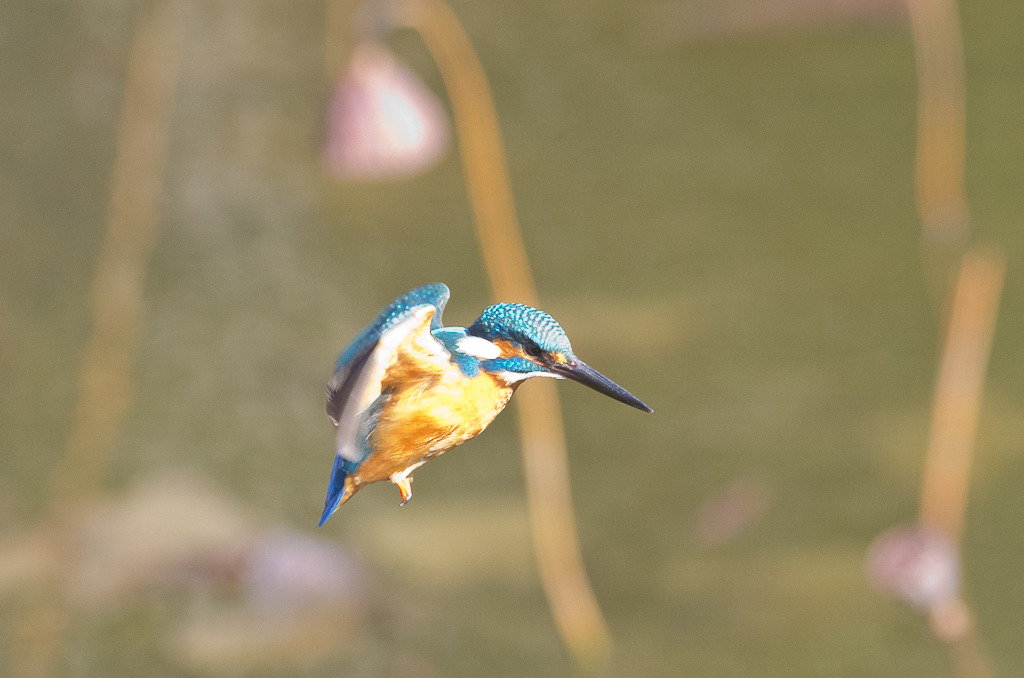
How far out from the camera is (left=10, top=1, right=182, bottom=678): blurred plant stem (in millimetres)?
795

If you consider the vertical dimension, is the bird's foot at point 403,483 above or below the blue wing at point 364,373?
below

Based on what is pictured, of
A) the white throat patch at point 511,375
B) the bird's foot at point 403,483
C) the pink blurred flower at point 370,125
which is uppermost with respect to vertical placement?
the pink blurred flower at point 370,125

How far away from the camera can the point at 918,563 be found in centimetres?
83

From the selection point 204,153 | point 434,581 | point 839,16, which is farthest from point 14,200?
point 839,16

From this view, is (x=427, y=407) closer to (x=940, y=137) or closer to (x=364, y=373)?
(x=364, y=373)

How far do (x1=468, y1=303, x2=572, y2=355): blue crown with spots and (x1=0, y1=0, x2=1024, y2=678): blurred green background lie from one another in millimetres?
646

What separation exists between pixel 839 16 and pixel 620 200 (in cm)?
22

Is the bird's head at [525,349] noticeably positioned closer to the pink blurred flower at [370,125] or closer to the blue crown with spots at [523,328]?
the blue crown with spots at [523,328]

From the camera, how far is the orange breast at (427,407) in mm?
124

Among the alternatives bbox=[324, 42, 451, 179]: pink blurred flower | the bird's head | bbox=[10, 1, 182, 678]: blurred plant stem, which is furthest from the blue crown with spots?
bbox=[10, 1, 182, 678]: blurred plant stem

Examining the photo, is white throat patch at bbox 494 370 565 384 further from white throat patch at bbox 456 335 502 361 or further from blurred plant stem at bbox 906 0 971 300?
blurred plant stem at bbox 906 0 971 300

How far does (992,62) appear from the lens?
0.76 metres

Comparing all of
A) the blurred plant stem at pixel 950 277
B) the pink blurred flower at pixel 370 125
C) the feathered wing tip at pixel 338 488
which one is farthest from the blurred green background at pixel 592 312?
the feathered wing tip at pixel 338 488

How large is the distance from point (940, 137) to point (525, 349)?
2.44ft
